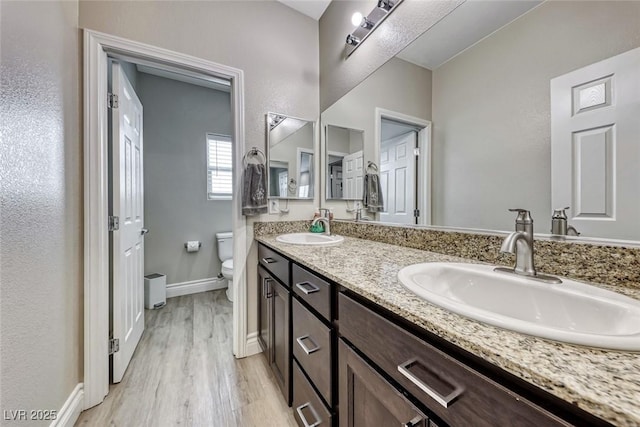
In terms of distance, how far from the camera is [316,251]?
119cm

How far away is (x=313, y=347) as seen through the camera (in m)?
0.94

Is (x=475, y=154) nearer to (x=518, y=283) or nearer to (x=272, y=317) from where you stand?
(x=518, y=283)

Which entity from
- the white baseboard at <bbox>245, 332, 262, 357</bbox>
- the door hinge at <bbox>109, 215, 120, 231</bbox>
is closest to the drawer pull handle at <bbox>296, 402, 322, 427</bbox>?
the white baseboard at <bbox>245, 332, 262, 357</bbox>

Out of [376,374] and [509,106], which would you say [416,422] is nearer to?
[376,374]

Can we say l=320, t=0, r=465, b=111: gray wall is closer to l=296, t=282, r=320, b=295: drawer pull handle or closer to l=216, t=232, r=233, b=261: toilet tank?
l=296, t=282, r=320, b=295: drawer pull handle

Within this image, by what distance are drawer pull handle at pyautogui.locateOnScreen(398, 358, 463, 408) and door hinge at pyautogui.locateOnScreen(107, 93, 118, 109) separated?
196cm

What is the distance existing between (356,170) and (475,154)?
86 cm

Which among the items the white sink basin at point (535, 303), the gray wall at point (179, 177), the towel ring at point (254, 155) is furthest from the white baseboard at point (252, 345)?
the gray wall at point (179, 177)

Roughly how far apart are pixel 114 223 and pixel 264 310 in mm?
1039

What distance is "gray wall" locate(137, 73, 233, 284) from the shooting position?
2.77 metres

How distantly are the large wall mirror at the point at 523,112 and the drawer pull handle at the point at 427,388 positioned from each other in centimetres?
66

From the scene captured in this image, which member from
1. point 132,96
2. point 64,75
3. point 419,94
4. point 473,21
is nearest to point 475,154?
point 419,94

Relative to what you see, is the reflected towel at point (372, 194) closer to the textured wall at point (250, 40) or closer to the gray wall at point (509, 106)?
the gray wall at point (509, 106)

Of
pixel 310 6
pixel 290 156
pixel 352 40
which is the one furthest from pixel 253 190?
pixel 310 6
